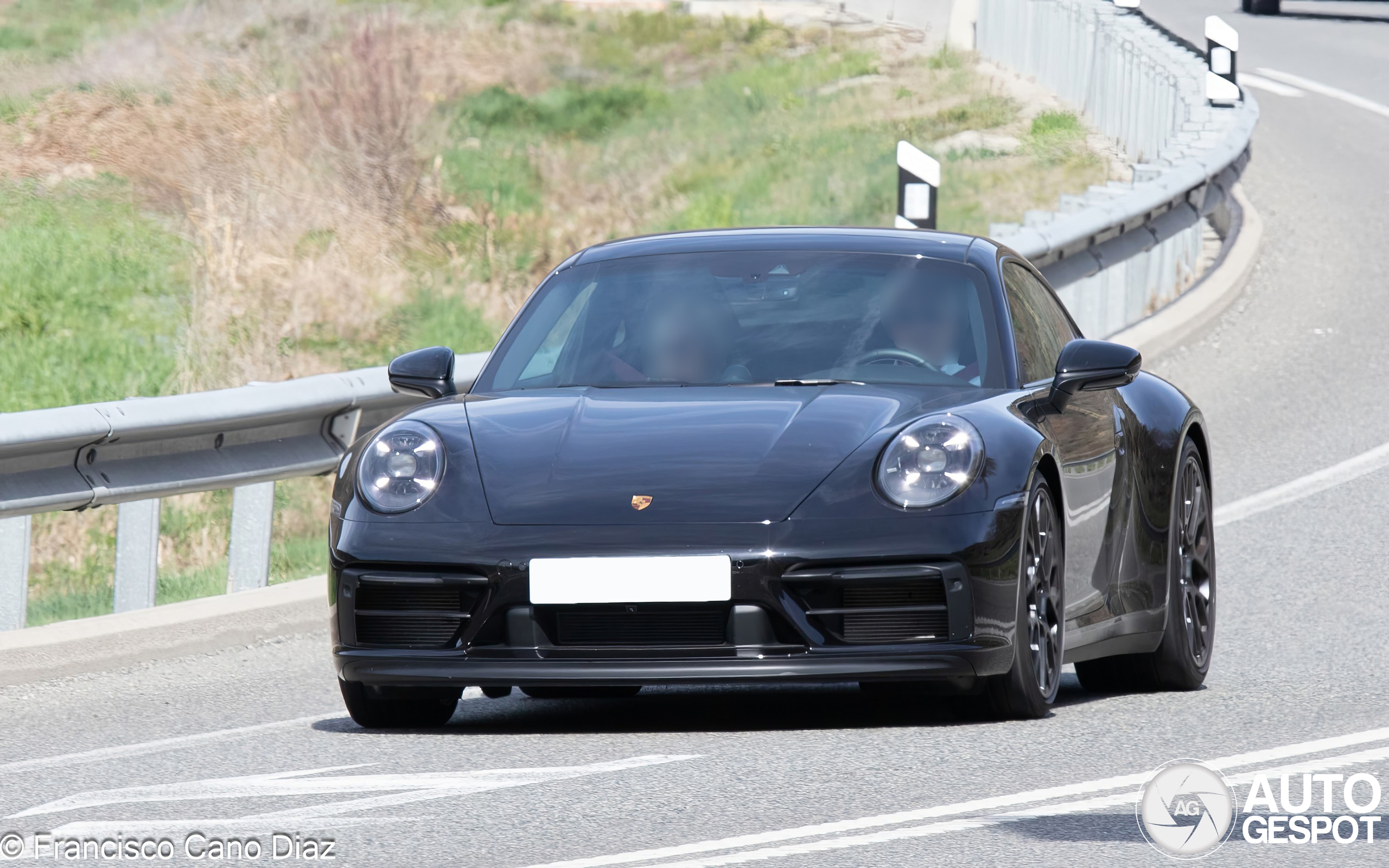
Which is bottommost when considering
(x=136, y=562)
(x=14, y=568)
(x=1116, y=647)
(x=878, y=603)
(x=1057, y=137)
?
(x=1057, y=137)

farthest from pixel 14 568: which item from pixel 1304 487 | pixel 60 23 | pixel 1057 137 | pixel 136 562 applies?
pixel 60 23

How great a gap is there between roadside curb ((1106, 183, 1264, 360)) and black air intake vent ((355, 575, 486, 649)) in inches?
334

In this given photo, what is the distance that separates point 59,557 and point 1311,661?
6.68 m

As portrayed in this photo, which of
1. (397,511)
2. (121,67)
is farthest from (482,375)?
→ (121,67)

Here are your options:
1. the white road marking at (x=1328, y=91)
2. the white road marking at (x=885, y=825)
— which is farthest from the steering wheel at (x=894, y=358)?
the white road marking at (x=1328, y=91)

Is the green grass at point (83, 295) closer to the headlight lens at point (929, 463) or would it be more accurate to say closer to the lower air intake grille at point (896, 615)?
the headlight lens at point (929, 463)

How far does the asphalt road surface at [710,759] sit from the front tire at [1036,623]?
0.09 m

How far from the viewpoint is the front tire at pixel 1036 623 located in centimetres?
627

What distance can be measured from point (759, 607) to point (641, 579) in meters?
0.30

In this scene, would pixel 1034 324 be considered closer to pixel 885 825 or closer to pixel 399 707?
pixel 399 707

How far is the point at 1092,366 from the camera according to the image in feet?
22.3

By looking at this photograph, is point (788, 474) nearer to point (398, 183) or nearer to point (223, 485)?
point (223, 485)

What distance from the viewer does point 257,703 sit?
7.39m

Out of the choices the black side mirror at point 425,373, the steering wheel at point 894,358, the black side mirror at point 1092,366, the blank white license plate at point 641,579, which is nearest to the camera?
the blank white license plate at point 641,579
